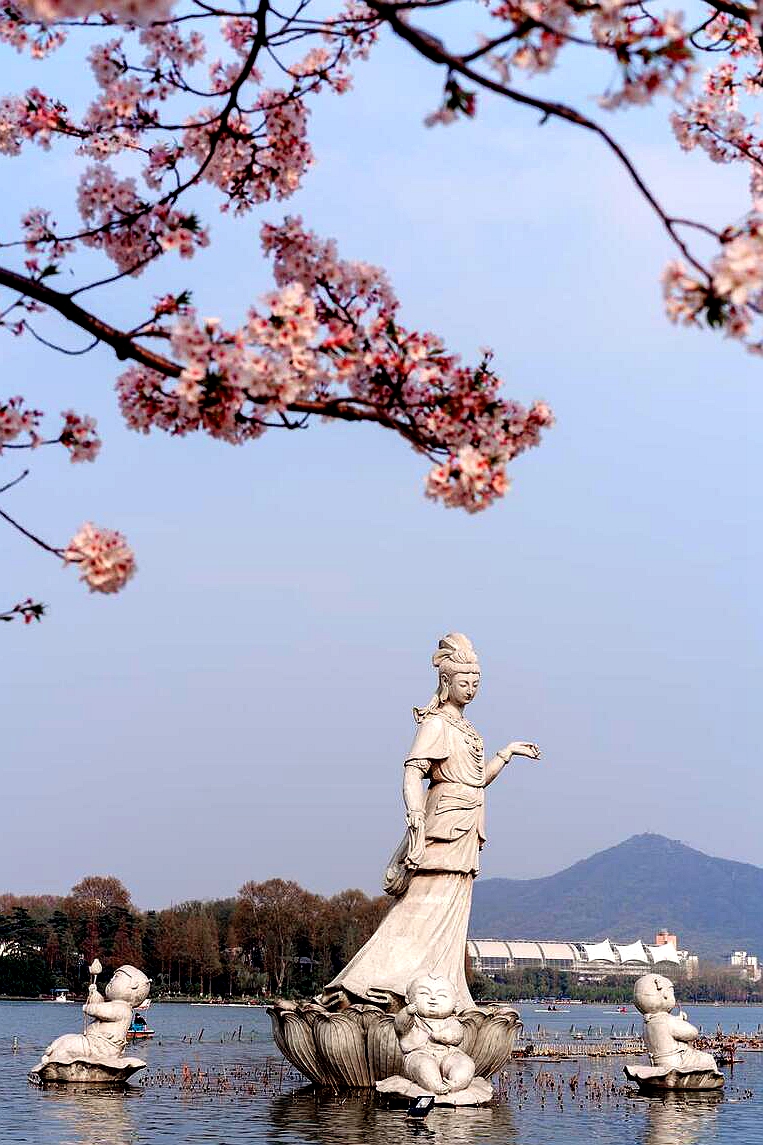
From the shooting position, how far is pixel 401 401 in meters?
4.75

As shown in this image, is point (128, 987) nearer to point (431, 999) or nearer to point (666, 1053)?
point (431, 999)

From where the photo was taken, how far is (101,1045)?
469 inches

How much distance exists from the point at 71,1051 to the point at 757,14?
10.2 m

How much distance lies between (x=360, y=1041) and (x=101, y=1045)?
7.96ft

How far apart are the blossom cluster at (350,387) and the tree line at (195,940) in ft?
151

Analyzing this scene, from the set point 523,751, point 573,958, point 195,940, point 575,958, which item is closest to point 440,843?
point 523,751

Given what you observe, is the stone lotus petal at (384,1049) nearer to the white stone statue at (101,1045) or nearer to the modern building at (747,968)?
the white stone statue at (101,1045)

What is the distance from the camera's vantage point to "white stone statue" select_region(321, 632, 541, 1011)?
441 inches

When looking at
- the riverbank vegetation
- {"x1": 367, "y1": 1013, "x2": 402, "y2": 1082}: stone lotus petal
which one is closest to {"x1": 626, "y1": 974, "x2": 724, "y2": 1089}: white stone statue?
{"x1": 367, "y1": 1013, "x2": 402, "y2": 1082}: stone lotus petal

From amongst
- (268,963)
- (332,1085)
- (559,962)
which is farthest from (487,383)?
(559,962)

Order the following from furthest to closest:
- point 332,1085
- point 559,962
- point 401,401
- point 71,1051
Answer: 1. point 559,962
2. point 71,1051
3. point 332,1085
4. point 401,401

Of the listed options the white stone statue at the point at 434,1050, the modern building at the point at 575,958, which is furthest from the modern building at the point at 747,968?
the white stone statue at the point at 434,1050

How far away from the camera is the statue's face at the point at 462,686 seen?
1156 cm

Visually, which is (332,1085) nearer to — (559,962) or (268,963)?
(268,963)
